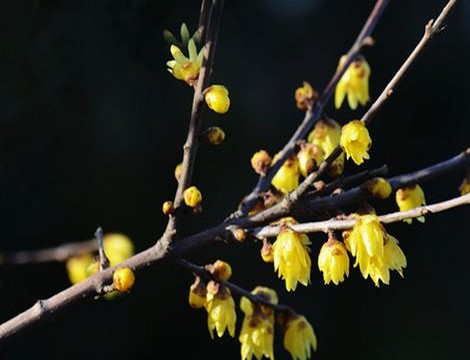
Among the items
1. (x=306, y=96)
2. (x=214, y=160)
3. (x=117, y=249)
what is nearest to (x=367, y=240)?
(x=306, y=96)

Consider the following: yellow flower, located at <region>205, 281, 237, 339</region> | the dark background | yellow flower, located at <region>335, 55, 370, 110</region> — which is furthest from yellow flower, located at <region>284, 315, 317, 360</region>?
the dark background

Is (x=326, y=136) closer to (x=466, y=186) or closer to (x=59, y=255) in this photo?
(x=466, y=186)

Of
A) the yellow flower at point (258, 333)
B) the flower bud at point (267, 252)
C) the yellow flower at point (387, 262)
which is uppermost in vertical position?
the flower bud at point (267, 252)

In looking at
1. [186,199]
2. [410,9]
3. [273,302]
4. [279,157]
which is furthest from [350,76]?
[410,9]

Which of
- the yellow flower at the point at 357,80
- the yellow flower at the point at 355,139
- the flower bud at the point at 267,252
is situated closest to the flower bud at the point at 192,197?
the flower bud at the point at 267,252

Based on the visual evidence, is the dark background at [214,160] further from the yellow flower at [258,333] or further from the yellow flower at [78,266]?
the yellow flower at [258,333]

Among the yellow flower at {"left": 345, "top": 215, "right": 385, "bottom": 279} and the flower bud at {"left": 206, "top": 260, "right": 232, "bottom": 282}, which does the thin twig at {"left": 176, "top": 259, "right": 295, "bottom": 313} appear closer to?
the flower bud at {"left": 206, "top": 260, "right": 232, "bottom": 282}
